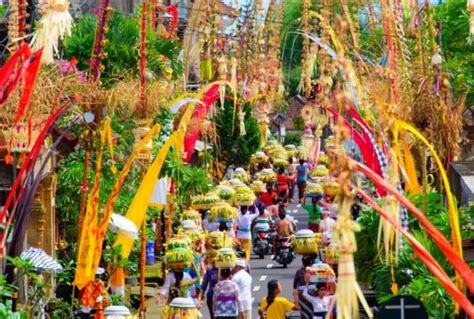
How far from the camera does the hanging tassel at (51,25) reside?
63.6 feet

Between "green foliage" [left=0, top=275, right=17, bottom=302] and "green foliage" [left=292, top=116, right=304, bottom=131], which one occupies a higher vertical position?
"green foliage" [left=292, top=116, right=304, bottom=131]

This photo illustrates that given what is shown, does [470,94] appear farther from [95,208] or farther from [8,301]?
[8,301]

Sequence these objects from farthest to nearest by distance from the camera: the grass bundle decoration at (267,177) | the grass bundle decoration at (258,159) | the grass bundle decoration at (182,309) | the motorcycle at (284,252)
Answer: the grass bundle decoration at (258,159) < the grass bundle decoration at (267,177) < the motorcycle at (284,252) < the grass bundle decoration at (182,309)

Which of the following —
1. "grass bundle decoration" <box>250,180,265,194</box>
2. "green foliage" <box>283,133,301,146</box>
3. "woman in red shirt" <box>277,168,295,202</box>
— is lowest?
"grass bundle decoration" <box>250,180,265,194</box>

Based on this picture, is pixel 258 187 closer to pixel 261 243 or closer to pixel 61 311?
pixel 261 243

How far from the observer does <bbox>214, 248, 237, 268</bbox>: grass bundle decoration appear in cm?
2509

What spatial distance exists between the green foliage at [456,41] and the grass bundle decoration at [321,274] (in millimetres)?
17808

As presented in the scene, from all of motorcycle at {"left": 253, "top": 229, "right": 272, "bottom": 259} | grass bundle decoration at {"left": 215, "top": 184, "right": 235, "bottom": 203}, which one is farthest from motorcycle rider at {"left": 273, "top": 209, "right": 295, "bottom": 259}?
grass bundle decoration at {"left": 215, "top": 184, "right": 235, "bottom": 203}

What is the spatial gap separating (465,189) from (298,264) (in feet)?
55.3

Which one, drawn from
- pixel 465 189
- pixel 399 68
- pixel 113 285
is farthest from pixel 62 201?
pixel 465 189

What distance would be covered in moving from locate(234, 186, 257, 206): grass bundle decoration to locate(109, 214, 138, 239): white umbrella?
41.0 ft

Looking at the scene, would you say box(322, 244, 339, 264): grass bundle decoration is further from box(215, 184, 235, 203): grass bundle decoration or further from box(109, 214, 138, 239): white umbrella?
box(215, 184, 235, 203): grass bundle decoration

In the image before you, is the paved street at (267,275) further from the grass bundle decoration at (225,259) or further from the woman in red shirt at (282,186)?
the woman in red shirt at (282,186)

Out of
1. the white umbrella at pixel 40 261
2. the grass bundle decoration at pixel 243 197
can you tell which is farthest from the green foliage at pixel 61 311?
the grass bundle decoration at pixel 243 197
